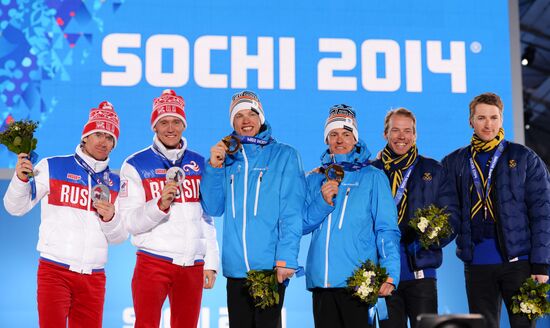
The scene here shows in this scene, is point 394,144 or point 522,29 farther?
point 522,29

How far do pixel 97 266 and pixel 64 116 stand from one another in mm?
2433

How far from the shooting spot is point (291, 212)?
4.16m

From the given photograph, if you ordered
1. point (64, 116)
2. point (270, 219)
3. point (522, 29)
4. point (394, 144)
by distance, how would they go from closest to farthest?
point (270, 219)
point (394, 144)
point (64, 116)
point (522, 29)

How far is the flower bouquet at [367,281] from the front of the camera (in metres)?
4.03

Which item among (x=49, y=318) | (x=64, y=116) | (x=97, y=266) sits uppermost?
(x=64, y=116)

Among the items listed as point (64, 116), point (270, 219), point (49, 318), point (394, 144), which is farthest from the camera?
point (64, 116)

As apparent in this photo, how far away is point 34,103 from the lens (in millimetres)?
6812

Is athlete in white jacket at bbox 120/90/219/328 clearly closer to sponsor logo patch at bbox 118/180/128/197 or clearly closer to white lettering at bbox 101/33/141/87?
sponsor logo patch at bbox 118/180/128/197

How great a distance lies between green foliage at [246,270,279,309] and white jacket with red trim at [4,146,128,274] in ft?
3.98

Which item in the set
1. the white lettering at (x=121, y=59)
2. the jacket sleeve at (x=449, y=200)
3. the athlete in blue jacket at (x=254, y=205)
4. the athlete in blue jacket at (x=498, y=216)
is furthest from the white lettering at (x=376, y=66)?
the athlete in blue jacket at (x=254, y=205)

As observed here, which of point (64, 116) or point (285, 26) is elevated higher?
point (285, 26)

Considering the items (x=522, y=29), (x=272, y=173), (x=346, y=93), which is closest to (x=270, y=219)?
(x=272, y=173)

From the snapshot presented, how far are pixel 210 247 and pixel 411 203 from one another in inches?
51.1

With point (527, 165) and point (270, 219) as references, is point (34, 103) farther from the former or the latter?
point (527, 165)
